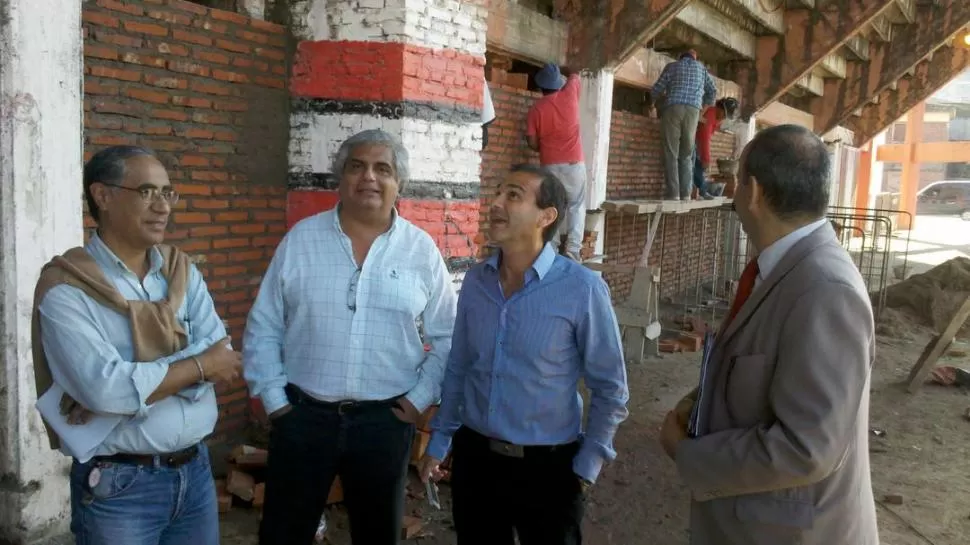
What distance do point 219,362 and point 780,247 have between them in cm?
160

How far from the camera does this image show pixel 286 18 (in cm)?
513

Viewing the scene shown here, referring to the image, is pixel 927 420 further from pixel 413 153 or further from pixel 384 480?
pixel 384 480

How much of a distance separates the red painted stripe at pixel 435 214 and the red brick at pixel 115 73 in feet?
4.19

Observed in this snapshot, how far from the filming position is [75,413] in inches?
86.0

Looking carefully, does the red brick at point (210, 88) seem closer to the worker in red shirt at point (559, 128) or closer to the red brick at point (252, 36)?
the red brick at point (252, 36)

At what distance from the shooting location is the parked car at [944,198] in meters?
39.2

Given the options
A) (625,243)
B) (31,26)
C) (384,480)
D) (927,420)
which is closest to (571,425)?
(384,480)

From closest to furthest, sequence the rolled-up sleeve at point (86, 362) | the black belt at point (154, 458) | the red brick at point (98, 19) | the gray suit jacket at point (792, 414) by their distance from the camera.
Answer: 1. the gray suit jacket at point (792, 414)
2. the rolled-up sleeve at point (86, 362)
3. the black belt at point (154, 458)
4. the red brick at point (98, 19)

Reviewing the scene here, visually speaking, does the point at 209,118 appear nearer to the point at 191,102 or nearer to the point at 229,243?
the point at 191,102

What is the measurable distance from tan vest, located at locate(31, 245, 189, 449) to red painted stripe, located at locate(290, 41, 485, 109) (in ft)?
9.32

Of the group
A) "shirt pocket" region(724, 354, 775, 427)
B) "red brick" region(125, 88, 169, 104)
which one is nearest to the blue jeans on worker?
"red brick" region(125, 88, 169, 104)

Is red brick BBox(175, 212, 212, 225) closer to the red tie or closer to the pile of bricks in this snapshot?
the pile of bricks

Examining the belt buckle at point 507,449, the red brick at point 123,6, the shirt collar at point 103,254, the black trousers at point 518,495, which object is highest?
the red brick at point 123,6

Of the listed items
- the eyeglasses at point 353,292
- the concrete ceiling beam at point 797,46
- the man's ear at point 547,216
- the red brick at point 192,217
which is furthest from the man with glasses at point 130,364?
the concrete ceiling beam at point 797,46
